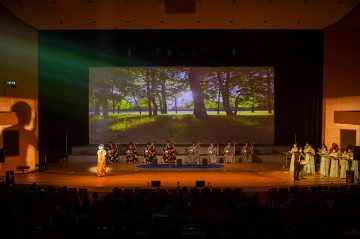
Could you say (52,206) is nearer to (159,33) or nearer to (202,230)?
(202,230)

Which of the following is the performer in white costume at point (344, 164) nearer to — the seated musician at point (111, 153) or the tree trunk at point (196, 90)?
the tree trunk at point (196, 90)

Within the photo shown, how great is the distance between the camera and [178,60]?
2633 cm

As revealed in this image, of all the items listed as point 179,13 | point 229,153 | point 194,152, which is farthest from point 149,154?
point 179,13

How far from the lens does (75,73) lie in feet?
87.2

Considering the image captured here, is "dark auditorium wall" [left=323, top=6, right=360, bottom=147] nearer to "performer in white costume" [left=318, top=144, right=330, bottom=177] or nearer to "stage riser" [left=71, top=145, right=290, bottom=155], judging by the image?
"performer in white costume" [left=318, top=144, right=330, bottom=177]

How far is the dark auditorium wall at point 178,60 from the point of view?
25328 mm

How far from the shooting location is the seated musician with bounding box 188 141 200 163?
24.5m

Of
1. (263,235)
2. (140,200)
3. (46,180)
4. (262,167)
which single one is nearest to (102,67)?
(46,180)

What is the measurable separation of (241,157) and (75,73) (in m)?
11.4

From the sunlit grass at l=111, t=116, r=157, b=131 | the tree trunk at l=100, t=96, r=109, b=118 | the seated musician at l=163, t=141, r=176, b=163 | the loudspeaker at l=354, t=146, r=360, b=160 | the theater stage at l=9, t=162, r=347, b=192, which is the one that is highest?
the tree trunk at l=100, t=96, r=109, b=118

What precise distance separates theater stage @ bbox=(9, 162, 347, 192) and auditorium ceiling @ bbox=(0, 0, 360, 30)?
779 centimetres

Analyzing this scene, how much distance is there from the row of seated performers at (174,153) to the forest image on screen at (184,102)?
1750 millimetres

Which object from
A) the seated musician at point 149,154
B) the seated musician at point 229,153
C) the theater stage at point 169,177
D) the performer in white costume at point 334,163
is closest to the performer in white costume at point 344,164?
the performer in white costume at point 334,163

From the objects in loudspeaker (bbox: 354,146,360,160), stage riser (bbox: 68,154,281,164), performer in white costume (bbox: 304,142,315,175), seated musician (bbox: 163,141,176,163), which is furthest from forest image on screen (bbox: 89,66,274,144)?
loudspeaker (bbox: 354,146,360,160)
